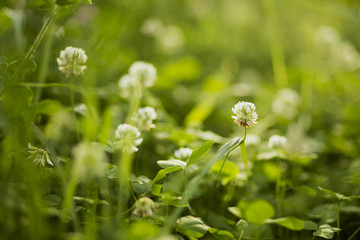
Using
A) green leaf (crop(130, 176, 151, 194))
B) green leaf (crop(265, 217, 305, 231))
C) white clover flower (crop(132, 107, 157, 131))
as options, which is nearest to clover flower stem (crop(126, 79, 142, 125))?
white clover flower (crop(132, 107, 157, 131))

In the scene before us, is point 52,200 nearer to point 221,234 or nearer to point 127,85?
point 221,234

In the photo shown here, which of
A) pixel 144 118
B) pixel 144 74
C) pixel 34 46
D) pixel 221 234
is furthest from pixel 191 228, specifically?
pixel 144 74

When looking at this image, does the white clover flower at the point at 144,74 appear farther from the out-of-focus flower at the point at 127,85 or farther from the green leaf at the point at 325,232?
the green leaf at the point at 325,232

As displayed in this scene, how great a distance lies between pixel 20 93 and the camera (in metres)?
1.05

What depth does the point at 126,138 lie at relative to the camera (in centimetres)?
105

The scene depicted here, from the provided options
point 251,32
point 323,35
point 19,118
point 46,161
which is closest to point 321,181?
point 46,161

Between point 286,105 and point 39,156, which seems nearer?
point 39,156

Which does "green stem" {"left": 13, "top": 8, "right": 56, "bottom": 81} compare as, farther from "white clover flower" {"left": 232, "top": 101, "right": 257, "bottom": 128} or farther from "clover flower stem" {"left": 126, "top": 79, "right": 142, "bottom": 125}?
"white clover flower" {"left": 232, "top": 101, "right": 257, "bottom": 128}

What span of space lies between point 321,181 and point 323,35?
67.5 inches

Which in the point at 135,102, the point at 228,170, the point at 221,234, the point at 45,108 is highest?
the point at 135,102

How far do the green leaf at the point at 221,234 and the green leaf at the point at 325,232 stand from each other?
277 millimetres

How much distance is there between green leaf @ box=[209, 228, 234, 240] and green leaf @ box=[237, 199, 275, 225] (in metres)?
0.08

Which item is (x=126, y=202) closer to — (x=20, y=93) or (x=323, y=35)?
(x=20, y=93)

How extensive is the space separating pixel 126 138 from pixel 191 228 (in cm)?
35
